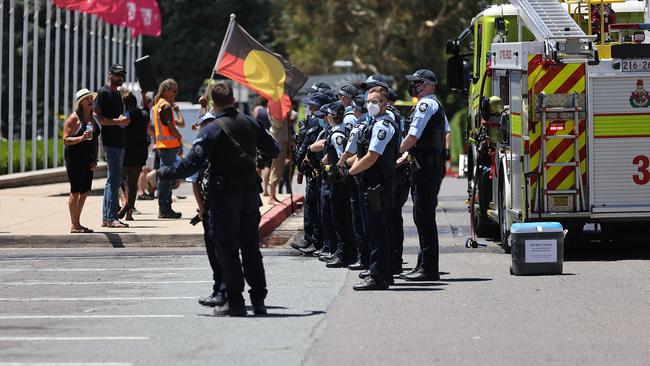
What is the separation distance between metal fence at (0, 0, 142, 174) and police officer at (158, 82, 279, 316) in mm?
18589

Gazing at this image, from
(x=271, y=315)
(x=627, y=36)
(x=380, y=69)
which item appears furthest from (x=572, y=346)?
(x=380, y=69)

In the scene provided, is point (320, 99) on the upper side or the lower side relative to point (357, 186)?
upper

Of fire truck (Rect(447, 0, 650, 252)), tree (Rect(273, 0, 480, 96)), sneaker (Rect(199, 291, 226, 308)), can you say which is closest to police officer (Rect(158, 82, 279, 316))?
sneaker (Rect(199, 291, 226, 308))

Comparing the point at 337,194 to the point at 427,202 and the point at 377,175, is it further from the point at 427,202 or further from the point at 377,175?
the point at 377,175

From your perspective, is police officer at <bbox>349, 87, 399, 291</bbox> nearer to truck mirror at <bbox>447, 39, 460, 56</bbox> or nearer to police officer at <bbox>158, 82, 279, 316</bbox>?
police officer at <bbox>158, 82, 279, 316</bbox>

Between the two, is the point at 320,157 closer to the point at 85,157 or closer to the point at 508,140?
the point at 508,140

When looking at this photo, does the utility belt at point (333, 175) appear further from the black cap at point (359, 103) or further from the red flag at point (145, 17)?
the red flag at point (145, 17)


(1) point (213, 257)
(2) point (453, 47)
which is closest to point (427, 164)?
(1) point (213, 257)

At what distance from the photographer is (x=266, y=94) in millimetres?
20297

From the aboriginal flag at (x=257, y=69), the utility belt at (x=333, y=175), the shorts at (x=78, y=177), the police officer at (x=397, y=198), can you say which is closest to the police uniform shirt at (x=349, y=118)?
the utility belt at (x=333, y=175)

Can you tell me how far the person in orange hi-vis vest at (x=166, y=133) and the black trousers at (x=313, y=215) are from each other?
3511 millimetres

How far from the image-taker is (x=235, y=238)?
38.3 feet

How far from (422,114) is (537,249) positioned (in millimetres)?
1723

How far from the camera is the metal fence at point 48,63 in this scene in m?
32.2
